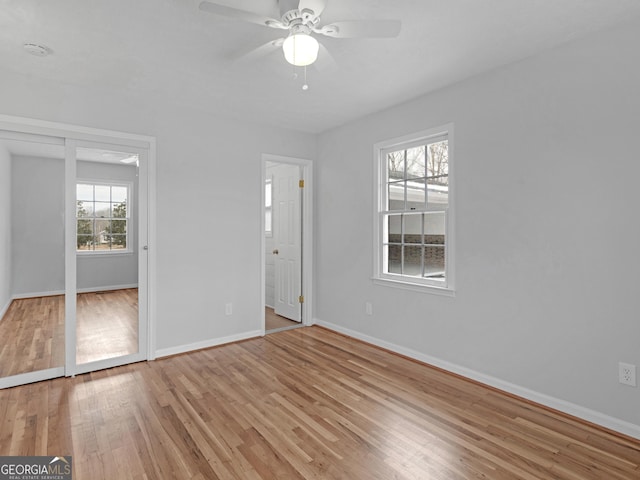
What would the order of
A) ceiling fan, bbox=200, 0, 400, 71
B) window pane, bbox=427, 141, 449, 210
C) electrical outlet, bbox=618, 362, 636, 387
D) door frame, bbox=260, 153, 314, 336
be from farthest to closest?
door frame, bbox=260, 153, 314, 336 → window pane, bbox=427, 141, 449, 210 → electrical outlet, bbox=618, 362, 636, 387 → ceiling fan, bbox=200, 0, 400, 71

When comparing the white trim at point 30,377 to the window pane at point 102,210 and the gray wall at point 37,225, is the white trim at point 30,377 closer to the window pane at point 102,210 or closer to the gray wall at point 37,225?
the gray wall at point 37,225

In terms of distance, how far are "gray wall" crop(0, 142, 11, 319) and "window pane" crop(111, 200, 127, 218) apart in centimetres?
78

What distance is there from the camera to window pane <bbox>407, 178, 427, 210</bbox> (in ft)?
11.9

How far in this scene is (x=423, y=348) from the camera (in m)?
3.57

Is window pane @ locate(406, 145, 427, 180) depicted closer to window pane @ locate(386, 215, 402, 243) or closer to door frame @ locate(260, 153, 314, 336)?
window pane @ locate(386, 215, 402, 243)

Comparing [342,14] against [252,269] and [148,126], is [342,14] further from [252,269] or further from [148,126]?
[252,269]

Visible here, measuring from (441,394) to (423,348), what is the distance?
715 millimetres

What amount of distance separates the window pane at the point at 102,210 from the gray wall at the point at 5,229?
0.64 metres

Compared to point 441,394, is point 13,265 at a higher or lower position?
higher

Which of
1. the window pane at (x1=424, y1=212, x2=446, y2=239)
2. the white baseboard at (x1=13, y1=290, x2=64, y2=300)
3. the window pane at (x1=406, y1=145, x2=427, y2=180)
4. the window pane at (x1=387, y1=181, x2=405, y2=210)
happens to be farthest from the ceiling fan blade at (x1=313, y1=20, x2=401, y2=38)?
the white baseboard at (x1=13, y1=290, x2=64, y2=300)

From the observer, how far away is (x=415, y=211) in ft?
12.0

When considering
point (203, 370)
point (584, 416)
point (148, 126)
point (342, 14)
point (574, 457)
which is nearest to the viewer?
point (574, 457)

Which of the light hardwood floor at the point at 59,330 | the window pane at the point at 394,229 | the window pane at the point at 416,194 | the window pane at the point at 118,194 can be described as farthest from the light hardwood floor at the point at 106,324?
the window pane at the point at 416,194

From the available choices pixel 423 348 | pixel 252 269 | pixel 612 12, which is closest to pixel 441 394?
pixel 423 348
